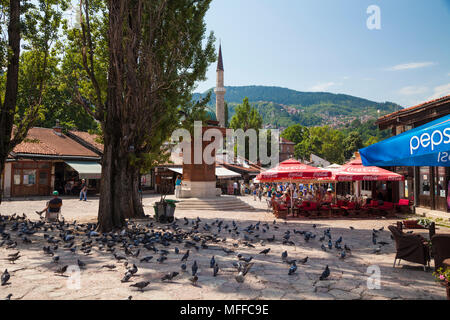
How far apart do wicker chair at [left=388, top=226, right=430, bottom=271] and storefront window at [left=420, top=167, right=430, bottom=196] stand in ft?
35.5

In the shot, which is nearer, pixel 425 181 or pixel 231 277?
pixel 231 277

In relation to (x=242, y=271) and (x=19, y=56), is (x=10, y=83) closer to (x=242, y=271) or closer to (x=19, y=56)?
(x=19, y=56)

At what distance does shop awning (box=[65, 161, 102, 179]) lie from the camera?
2284cm

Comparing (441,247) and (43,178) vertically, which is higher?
(43,178)

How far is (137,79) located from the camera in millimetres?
11055

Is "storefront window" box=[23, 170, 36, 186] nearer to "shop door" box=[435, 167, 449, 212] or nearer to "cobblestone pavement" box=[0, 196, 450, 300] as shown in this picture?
"cobblestone pavement" box=[0, 196, 450, 300]

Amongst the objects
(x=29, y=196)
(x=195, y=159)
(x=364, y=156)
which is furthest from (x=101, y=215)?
(x=29, y=196)

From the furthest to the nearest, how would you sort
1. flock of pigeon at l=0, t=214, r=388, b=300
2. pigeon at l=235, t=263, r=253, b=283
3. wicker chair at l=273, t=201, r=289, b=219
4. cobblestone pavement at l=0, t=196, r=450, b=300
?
A: wicker chair at l=273, t=201, r=289, b=219
flock of pigeon at l=0, t=214, r=388, b=300
pigeon at l=235, t=263, r=253, b=283
cobblestone pavement at l=0, t=196, r=450, b=300

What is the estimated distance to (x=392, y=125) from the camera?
18.2 metres

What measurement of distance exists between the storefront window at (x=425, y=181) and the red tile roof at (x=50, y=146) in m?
23.8

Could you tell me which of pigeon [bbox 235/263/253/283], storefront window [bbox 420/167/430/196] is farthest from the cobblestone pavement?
storefront window [bbox 420/167/430/196]

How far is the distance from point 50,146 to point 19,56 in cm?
1444

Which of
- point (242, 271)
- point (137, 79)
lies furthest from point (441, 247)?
point (137, 79)

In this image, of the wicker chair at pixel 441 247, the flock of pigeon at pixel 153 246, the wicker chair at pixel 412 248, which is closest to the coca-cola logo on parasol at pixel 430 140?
the wicker chair at pixel 441 247
